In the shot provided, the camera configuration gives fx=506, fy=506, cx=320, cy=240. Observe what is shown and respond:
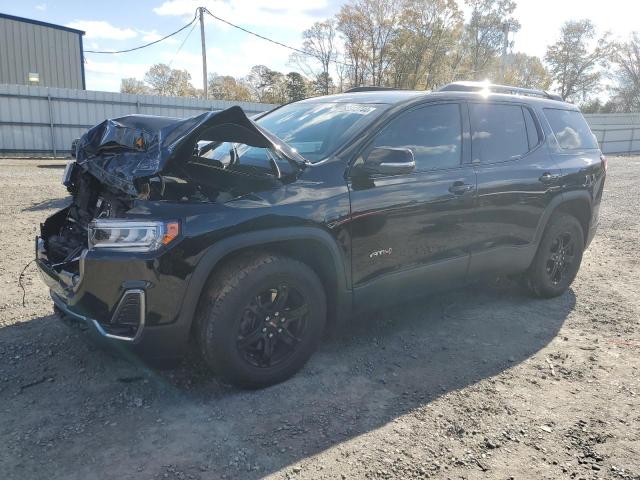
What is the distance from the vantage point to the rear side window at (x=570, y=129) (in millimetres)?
4801

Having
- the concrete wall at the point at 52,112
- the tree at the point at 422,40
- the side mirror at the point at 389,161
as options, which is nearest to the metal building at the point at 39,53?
the concrete wall at the point at 52,112

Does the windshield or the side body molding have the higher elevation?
the windshield

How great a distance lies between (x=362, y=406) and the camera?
297 centimetres

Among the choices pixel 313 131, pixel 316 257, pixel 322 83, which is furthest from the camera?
pixel 322 83

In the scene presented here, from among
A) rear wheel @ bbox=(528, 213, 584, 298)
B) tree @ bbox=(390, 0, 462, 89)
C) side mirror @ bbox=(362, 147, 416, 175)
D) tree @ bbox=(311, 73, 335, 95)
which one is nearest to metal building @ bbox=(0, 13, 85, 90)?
tree @ bbox=(311, 73, 335, 95)

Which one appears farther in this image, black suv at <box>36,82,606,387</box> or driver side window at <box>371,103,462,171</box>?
driver side window at <box>371,103,462,171</box>

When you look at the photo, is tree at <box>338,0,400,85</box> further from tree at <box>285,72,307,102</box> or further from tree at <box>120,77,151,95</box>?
tree at <box>120,77,151,95</box>

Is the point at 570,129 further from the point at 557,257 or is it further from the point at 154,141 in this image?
the point at 154,141

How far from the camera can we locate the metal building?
22.4 m

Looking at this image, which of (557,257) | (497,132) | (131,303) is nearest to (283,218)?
→ (131,303)

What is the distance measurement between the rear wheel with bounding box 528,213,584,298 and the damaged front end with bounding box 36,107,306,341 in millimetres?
2754

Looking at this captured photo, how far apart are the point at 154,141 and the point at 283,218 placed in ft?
2.80

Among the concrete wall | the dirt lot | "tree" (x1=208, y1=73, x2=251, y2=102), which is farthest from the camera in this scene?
"tree" (x1=208, y1=73, x2=251, y2=102)

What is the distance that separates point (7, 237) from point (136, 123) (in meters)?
4.17
